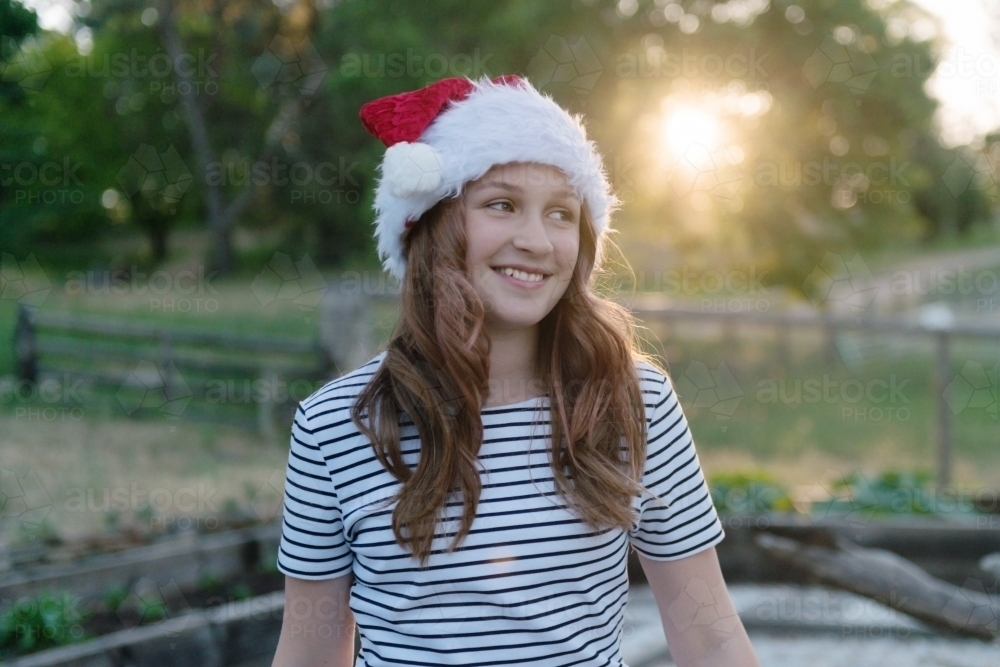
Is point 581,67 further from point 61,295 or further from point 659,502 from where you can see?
point 659,502

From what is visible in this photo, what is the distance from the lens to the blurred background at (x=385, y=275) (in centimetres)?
430

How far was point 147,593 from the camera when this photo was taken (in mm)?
3049

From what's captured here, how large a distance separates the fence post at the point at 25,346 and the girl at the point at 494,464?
5930 millimetres

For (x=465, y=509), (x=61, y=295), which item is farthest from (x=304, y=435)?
(x=61, y=295)

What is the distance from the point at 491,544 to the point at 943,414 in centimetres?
456

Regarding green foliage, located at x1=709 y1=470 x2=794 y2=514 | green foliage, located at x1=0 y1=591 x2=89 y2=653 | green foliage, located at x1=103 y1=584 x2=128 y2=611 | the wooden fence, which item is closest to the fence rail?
green foliage, located at x1=709 y1=470 x2=794 y2=514

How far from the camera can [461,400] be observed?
4.63ft

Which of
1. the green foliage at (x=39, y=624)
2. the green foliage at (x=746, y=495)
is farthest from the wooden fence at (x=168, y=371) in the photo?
the green foliage at (x=39, y=624)

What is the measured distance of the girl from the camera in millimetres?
1345

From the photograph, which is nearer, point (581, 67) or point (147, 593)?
point (147, 593)

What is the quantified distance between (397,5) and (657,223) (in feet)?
15.6

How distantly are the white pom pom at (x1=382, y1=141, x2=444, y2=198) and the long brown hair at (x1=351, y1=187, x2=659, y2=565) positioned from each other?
0.05 m

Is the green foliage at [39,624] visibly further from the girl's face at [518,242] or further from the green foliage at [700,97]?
the green foliage at [700,97]

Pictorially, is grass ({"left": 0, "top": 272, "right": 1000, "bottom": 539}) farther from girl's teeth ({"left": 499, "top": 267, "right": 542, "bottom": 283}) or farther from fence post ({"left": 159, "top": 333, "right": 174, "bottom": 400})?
girl's teeth ({"left": 499, "top": 267, "right": 542, "bottom": 283})
